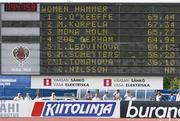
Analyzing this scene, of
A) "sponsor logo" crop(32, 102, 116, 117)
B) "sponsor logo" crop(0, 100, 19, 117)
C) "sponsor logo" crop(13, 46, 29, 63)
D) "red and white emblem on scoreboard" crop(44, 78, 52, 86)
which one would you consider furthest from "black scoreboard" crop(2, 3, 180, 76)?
"sponsor logo" crop(0, 100, 19, 117)

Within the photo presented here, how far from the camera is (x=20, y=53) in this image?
59.7 ft

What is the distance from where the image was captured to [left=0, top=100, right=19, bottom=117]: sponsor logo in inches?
760

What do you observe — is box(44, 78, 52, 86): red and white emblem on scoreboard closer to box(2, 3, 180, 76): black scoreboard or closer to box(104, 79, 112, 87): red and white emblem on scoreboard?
box(2, 3, 180, 76): black scoreboard

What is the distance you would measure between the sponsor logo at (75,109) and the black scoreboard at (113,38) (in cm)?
153

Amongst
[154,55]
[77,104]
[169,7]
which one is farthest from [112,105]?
[169,7]

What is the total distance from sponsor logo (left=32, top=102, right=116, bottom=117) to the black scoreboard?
5.01 ft

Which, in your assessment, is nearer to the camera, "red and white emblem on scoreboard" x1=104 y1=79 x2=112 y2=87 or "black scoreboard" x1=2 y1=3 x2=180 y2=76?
"black scoreboard" x1=2 y1=3 x2=180 y2=76

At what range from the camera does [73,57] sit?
18.1 m

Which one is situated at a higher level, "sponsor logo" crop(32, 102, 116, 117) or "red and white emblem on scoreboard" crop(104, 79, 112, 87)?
"red and white emblem on scoreboard" crop(104, 79, 112, 87)

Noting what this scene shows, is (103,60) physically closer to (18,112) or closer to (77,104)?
(77,104)

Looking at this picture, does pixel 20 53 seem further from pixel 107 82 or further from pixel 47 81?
pixel 107 82

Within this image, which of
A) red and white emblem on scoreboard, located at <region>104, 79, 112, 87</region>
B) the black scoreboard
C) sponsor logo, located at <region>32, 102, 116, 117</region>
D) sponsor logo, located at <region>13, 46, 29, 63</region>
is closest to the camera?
Result: the black scoreboard

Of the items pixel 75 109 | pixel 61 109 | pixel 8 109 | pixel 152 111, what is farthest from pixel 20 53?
pixel 152 111

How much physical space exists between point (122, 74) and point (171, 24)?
6.53 feet
